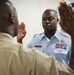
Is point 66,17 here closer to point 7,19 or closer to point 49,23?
point 7,19

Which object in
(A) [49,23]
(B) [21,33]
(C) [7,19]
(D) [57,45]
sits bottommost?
(D) [57,45]

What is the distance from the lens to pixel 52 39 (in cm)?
210

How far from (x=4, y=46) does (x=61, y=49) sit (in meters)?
1.10

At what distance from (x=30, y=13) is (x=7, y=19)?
7.94 ft

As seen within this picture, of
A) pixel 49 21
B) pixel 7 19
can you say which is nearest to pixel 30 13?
pixel 49 21

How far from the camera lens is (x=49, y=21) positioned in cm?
216

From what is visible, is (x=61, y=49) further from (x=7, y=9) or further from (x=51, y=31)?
(x=7, y=9)

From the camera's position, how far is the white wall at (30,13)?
3.42 m

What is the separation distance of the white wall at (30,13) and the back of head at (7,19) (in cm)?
228

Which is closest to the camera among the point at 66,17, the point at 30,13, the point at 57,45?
the point at 66,17

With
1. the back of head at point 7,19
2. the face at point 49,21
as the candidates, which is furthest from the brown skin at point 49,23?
the back of head at point 7,19

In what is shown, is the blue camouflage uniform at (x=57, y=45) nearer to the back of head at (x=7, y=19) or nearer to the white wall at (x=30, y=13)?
the back of head at (x=7, y=19)

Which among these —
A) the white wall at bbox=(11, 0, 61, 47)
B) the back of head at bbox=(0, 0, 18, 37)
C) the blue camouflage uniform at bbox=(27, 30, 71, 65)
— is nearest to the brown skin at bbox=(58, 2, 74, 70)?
the back of head at bbox=(0, 0, 18, 37)

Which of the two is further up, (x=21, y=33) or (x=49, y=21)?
(x=49, y=21)
